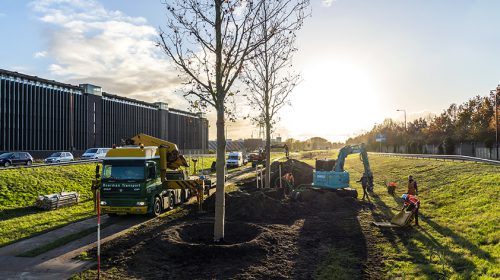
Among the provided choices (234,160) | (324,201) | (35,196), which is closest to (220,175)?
(324,201)

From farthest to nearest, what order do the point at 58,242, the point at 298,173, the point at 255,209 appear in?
the point at 298,173, the point at 255,209, the point at 58,242

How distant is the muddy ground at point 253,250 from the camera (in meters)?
10.2

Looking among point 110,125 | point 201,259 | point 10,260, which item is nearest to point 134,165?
point 10,260

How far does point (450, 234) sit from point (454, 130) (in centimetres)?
5527

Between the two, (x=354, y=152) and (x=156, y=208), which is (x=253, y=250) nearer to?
(x=156, y=208)

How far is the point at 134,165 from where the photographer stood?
57.9 ft

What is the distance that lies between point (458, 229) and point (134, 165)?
13.4 metres

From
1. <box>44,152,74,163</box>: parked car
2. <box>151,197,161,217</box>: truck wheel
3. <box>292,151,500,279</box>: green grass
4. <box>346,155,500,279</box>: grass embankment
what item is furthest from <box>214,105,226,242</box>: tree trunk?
<box>44,152,74,163</box>: parked car

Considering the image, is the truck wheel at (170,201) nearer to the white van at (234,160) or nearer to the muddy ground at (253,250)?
the muddy ground at (253,250)

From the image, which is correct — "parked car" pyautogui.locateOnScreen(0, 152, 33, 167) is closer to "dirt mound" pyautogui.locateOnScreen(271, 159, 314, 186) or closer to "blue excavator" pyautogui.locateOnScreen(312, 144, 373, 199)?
"dirt mound" pyautogui.locateOnScreen(271, 159, 314, 186)

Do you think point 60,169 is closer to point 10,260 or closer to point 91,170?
point 91,170

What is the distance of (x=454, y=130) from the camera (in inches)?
2484

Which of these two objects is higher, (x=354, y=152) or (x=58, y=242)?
(x=354, y=152)

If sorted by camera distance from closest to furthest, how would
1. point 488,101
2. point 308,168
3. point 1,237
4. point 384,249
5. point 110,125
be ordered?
point 384,249
point 1,237
point 308,168
point 488,101
point 110,125
